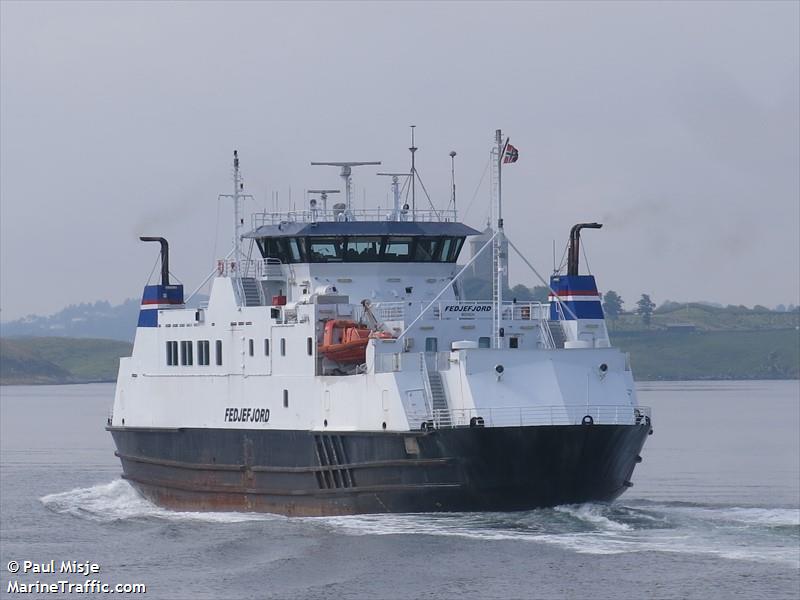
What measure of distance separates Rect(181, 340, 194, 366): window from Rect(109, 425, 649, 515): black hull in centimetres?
353

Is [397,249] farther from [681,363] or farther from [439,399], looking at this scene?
[681,363]

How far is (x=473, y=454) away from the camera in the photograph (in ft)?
115

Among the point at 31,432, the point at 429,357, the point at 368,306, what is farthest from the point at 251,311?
the point at 31,432

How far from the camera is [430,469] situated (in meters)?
35.4

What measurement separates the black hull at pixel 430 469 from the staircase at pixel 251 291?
3.50 m

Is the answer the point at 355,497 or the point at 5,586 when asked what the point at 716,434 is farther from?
the point at 5,586

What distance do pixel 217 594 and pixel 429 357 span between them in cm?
813

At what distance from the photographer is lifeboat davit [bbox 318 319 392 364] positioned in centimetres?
3812

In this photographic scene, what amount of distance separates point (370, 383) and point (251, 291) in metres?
6.68

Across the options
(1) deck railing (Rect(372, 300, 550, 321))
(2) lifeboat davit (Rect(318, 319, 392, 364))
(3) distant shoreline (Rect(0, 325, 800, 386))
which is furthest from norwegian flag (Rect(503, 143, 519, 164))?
(3) distant shoreline (Rect(0, 325, 800, 386))

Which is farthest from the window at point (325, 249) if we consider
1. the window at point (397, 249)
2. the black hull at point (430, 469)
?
the black hull at point (430, 469)

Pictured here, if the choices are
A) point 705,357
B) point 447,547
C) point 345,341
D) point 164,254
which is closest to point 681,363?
point 705,357

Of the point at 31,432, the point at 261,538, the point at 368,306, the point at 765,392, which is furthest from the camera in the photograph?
the point at 765,392

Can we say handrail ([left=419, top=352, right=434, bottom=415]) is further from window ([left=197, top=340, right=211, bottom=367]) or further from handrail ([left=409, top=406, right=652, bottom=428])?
window ([left=197, top=340, right=211, bottom=367])
